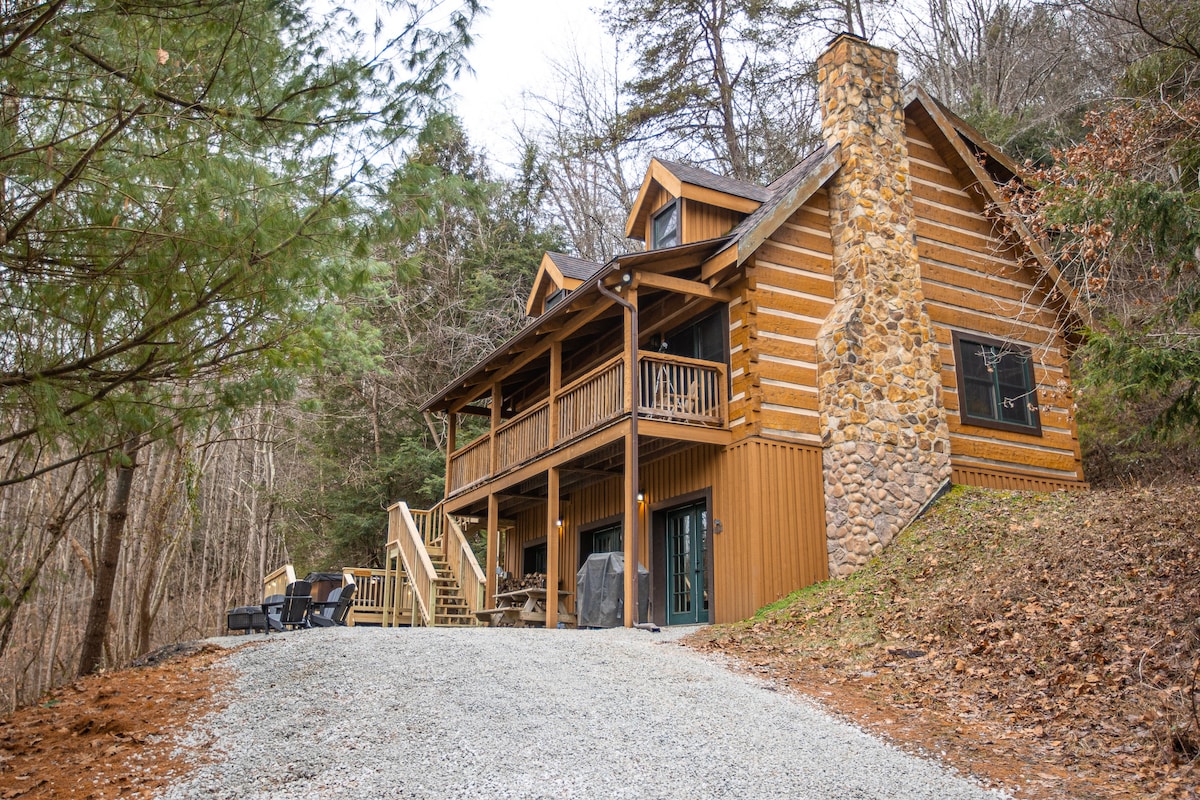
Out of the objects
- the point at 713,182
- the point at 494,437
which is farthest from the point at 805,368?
the point at 494,437

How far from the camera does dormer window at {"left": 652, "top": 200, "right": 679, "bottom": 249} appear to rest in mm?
15689

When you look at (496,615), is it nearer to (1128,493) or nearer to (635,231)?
(635,231)

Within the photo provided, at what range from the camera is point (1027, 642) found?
8328 millimetres

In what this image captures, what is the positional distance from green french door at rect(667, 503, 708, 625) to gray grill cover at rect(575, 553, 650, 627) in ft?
3.95

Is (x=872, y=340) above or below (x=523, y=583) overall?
above

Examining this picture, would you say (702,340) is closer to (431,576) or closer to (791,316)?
(791,316)

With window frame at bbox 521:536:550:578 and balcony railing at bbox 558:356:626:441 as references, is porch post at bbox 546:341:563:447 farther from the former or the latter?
window frame at bbox 521:536:550:578

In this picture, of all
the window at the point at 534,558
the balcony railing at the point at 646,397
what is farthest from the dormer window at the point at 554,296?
the window at the point at 534,558

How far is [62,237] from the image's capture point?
6098 mm

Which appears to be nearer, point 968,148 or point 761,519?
point 761,519

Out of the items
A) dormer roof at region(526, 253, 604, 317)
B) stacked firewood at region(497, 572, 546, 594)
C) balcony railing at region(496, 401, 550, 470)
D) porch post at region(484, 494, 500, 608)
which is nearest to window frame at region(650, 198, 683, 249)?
dormer roof at region(526, 253, 604, 317)

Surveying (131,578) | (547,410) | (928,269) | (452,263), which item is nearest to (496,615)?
(547,410)

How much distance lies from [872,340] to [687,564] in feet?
14.9

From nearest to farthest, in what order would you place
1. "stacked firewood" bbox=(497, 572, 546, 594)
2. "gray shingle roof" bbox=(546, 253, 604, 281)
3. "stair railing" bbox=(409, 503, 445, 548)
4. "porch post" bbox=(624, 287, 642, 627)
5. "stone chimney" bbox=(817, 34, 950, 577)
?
"porch post" bbox=(624, 287, 642, 627), "stone chimney" bbox=(817, 34, 950, 577), "stacked firewood" bbox=(497, 572, 546, 594), "gray shingle roof" bbox=(546, 253, 604, 281), "stair railing" bbox=(409, 503, 445, 548)
